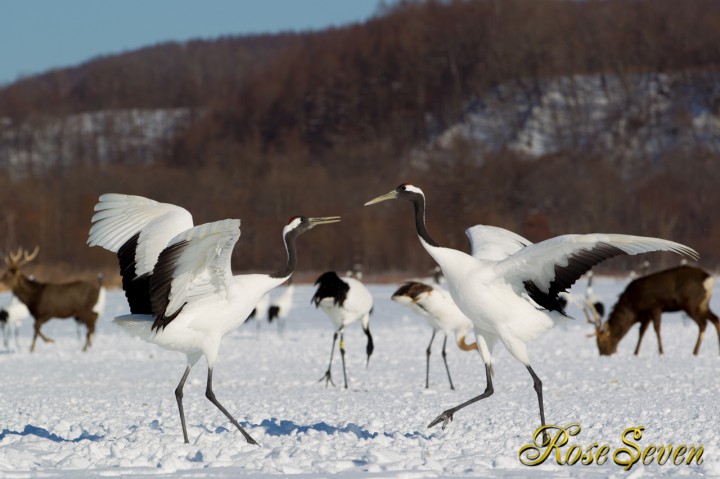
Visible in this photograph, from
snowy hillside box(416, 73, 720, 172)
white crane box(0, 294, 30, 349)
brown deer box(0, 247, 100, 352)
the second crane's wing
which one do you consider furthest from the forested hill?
the second crane's wing

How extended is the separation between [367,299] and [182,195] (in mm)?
54326

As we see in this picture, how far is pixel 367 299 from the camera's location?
44.0ft

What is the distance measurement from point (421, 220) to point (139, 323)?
227cm

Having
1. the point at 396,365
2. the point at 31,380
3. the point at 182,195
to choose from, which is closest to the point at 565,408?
the point at 396,365

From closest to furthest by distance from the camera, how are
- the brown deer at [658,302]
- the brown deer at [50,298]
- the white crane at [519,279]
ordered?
the white crane at [519,279], the brown deer at [658,302], the brown deer at [50,298]

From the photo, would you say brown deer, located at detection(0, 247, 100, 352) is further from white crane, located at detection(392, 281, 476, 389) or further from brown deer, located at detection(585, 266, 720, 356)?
brown deer, located at detection(585, 266, 720, 356)

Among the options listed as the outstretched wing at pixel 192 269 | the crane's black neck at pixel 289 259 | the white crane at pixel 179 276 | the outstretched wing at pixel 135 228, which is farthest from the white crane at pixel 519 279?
the outstretched wing at pixel 135 228

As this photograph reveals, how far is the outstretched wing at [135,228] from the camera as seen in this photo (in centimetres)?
805

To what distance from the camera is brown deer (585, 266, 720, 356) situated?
16562 millimetres

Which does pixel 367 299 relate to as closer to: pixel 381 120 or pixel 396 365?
pixel 396 365

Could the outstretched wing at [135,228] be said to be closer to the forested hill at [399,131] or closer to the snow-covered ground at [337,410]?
the snow-covered ground at [337,410]

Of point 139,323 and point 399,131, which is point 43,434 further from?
point 399,131

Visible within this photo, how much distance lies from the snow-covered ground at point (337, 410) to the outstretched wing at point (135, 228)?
132 cm

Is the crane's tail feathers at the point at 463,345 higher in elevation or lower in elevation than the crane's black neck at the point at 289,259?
lower
